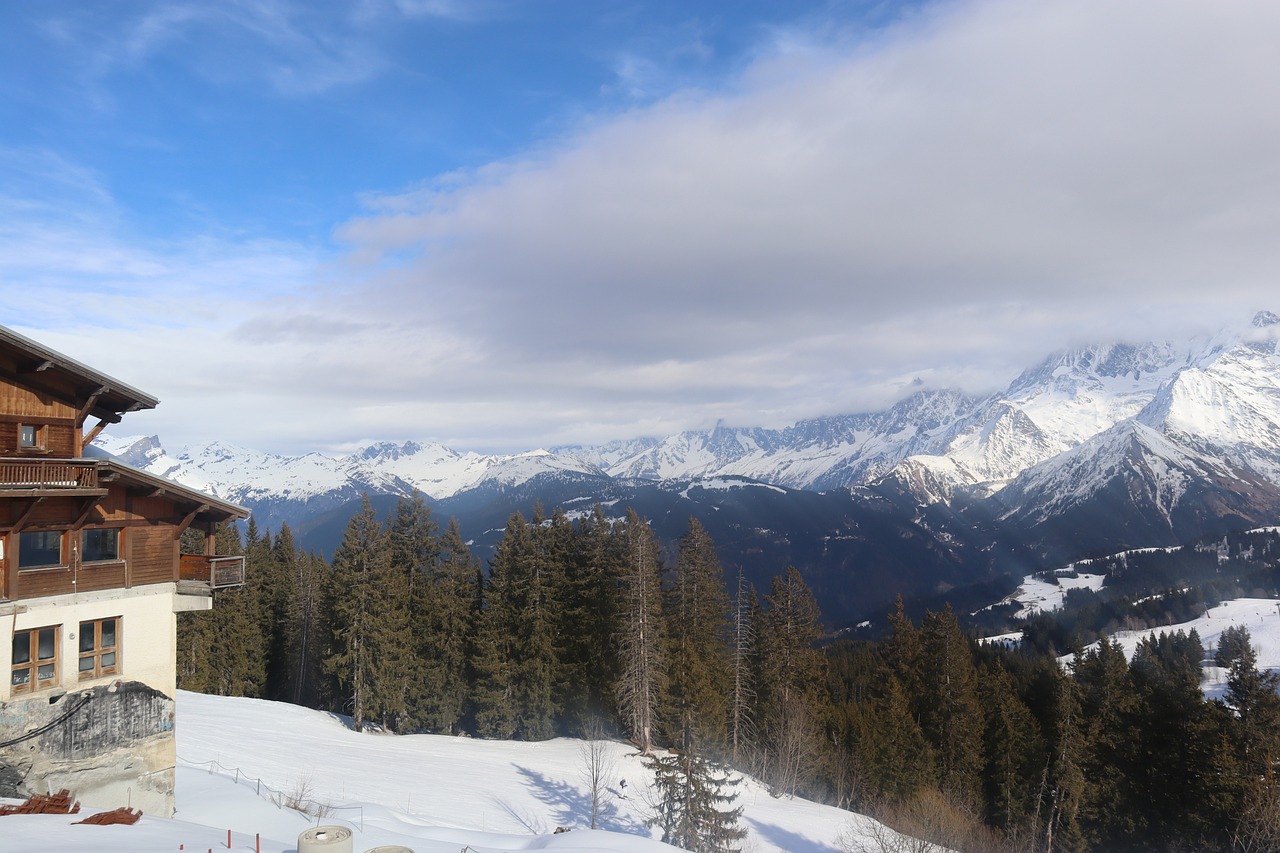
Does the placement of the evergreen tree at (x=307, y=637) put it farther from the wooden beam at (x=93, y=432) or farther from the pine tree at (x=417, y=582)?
the wooden beam at (x=93, y=432)

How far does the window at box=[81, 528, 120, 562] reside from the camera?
21625 mm

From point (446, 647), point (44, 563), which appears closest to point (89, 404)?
point (44, 563)

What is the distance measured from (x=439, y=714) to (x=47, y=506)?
1482 inches

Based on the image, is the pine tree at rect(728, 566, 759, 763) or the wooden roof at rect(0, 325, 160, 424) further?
the pine tree at rect(728, 566, 759, 763)

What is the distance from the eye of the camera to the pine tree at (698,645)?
4234cm

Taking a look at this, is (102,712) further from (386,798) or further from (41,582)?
(386,798)

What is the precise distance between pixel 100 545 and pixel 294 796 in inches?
475

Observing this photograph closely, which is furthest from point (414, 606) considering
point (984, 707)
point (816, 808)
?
point (984, 707)

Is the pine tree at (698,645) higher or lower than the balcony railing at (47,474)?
lower

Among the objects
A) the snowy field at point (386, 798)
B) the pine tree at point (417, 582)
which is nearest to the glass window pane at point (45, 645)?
the snowy field at point (386, 798)

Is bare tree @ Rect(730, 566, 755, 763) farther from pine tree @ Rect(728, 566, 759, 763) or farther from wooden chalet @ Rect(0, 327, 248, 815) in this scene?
wooden chalet @ Rect(0, 327, 248, 815)

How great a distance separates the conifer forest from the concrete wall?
2670 centimetres

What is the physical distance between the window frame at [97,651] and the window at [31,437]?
17.4 feet

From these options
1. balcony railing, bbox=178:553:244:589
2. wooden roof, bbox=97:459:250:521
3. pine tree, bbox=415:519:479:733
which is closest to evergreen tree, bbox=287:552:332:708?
pine tree, bbox=415:519:479:733
